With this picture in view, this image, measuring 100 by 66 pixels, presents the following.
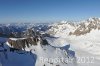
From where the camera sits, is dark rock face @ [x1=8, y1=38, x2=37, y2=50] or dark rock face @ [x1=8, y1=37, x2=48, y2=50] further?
dark rock face @ [x1=8, y1=37, x2=48, y2=50]

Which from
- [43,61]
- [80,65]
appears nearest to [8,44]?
[43,61]

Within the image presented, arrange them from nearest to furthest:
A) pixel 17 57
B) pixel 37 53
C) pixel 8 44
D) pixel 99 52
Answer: pixel 17 57 < pixel 37 53 < pixel 8 44 < pixel 99 52

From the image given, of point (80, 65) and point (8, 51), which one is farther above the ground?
point (8, 51)

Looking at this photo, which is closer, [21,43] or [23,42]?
[21,43]

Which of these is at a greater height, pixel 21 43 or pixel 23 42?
pixel 23 42

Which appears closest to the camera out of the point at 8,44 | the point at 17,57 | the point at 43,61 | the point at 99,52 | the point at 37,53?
the point at 17,57

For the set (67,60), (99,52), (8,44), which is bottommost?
(99,52)

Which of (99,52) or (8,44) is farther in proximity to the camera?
(99,52)

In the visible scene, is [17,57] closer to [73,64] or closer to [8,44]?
[8,44]

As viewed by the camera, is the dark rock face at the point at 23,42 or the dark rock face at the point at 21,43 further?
the dark rock face at the point at 23,42

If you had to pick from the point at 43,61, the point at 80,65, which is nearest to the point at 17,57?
the point at 43,61
